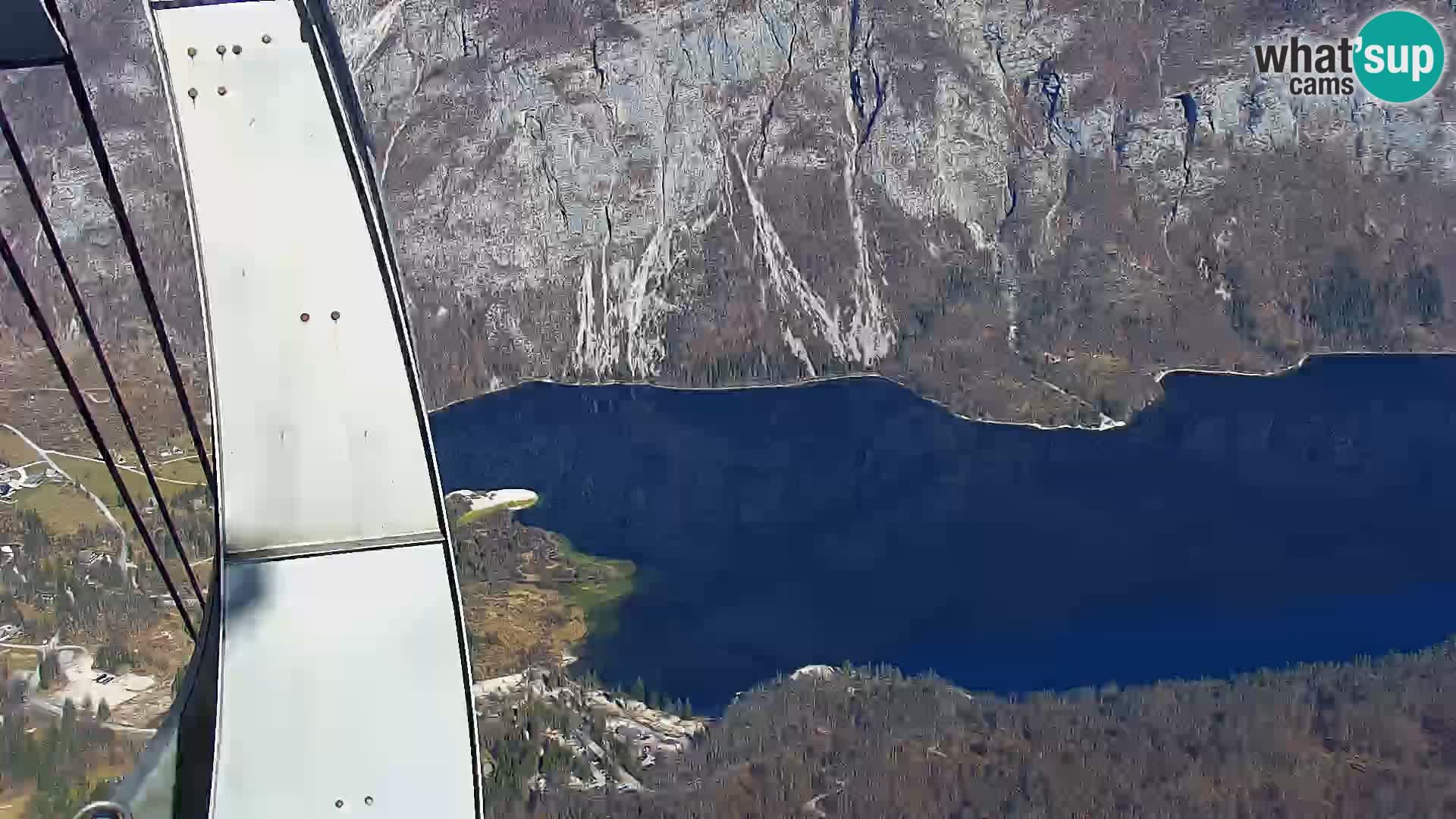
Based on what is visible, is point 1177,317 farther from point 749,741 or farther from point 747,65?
point 749,741

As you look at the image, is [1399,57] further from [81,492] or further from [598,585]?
[81,492]

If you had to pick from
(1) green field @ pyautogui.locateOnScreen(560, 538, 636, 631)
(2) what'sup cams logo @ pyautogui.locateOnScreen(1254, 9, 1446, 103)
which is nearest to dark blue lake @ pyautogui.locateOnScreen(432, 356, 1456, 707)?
(1) green field @ pyautogui.locateOnScreen(560, 538, 636, 631)

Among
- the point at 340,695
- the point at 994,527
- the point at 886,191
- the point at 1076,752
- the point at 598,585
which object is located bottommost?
the point at 1076,752

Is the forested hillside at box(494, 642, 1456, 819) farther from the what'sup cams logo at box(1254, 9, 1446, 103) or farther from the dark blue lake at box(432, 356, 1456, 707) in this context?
the what'sup cams logo at box(1254, 9, 1446, 103)

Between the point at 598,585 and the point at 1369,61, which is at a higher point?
the point at 1369,61

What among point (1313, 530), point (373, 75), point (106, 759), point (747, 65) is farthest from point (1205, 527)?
point (373, 75)

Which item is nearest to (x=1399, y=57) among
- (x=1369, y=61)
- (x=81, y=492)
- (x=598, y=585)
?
(x=1369, y=61)
